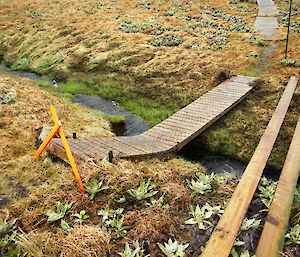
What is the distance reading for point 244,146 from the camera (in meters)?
12.2

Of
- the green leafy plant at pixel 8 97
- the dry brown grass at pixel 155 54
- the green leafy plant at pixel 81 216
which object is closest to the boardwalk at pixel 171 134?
the dry brown grass at pixel 155 54

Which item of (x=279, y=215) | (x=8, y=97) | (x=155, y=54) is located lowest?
(x=8, y=97)

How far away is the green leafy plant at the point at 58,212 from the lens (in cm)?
685

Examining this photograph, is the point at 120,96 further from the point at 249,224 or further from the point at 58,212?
the point at 249,224

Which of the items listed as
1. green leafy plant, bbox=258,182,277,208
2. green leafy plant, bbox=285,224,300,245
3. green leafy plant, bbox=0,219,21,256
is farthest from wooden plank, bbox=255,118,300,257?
green leafy plant, bbox=0,219,21,256

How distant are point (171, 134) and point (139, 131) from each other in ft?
8.40

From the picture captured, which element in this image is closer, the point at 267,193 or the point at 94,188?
the point at 267,193

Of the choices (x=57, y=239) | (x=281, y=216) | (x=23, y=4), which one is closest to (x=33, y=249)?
(x=57, y=239)

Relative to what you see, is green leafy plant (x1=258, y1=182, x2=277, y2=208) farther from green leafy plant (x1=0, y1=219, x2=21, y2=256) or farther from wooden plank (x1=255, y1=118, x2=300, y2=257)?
green leafy plant (x1=0, y1=219, x2=21, y2=256)

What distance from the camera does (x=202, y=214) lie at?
6641mm

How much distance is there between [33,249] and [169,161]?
5227 mm

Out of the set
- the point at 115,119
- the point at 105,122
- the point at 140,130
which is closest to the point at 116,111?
the point at 115,119

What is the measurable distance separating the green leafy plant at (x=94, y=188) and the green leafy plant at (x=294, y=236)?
4.05 meters

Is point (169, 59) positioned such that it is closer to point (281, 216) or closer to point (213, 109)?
point (213, 109)
